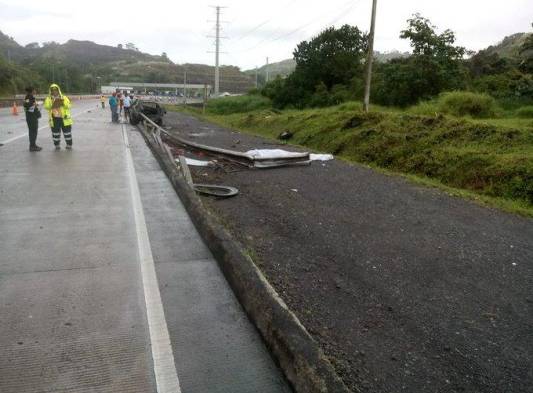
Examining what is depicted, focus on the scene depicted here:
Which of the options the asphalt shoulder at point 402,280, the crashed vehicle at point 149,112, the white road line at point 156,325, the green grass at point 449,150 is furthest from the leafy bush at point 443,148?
the crashed vehicle at point 149,112

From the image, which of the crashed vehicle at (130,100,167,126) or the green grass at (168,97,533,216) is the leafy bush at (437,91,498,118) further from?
the crashed vehicle at (130,100,167,126)

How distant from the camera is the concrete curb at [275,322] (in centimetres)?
290

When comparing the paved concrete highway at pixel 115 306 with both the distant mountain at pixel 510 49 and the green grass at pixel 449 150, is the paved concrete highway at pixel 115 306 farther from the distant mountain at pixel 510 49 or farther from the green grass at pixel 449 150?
the distant mountain at pixel 510 49

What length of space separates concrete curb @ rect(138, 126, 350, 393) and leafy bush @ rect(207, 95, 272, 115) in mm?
43174

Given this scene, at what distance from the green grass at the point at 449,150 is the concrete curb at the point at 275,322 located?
18.7 ft

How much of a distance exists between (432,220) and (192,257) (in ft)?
12.8

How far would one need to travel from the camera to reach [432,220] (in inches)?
287

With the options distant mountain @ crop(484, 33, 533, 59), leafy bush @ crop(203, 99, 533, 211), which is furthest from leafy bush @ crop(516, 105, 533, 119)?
distant mountain @ crop(484, 33, 533, 59)

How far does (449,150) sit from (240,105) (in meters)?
42.8

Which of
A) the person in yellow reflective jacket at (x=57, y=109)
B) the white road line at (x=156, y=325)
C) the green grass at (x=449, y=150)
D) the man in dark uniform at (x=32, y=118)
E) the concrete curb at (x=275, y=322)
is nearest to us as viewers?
the concrete curb at (x=275, y=322)

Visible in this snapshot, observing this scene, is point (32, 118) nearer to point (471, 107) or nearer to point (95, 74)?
point (471, 107)

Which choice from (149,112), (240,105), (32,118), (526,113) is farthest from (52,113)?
(240,105)

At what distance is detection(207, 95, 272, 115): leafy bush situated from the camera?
49184mm

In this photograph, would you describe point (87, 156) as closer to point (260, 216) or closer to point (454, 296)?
point (260, 216)
